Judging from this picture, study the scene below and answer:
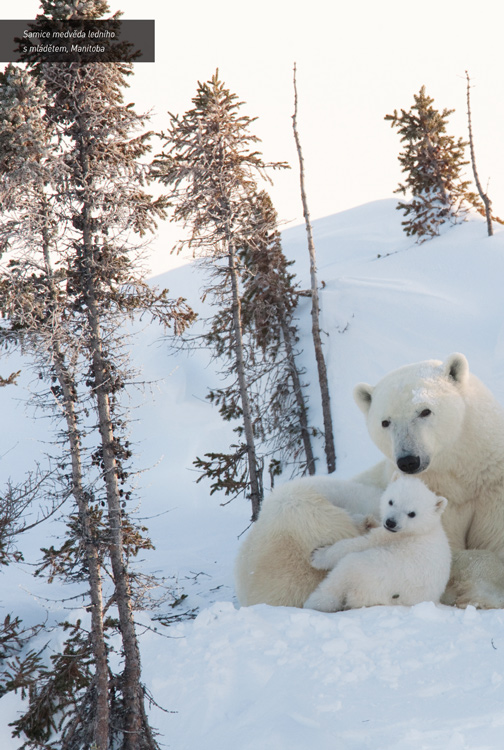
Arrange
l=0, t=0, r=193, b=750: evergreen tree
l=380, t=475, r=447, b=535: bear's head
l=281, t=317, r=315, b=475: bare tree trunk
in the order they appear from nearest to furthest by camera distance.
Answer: l=380, t=475, r=447, b=535: bear's head, l=0, t=0, r=193, b=750: evergreen tree, l=281, t=317, r=315, b=475: bare tree trunk

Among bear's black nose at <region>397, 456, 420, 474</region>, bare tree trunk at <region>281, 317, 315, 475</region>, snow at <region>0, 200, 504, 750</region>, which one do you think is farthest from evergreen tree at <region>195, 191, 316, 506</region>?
bear's black nose at <region>397, 456, 420, 474</region>

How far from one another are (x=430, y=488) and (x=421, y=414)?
680 millimetres

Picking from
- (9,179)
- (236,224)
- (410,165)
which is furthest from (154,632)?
(410,165)

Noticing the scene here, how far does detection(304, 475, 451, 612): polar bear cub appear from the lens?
459 cm

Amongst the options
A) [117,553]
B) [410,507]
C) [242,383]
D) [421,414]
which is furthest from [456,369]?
[242,383]

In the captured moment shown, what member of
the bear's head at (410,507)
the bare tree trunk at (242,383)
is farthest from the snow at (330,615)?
the bare tree trunk at (242,383)

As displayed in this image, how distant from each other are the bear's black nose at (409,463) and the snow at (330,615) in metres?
0.92

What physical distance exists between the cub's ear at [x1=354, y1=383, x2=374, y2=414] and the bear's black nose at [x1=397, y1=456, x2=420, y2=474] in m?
0.84

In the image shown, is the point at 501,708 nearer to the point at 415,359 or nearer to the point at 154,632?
the point at 154,632

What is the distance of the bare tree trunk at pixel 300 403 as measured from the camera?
1552cm

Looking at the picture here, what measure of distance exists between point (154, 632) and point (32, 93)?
22.3 ft

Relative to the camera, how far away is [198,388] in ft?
92.8

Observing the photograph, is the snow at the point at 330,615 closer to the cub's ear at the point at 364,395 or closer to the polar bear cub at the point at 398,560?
the polar bear cub at the point at 398,560

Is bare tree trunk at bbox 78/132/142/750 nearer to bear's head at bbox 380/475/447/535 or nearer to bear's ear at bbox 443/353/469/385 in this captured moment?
bear's head at bbox 380/475/447/535
